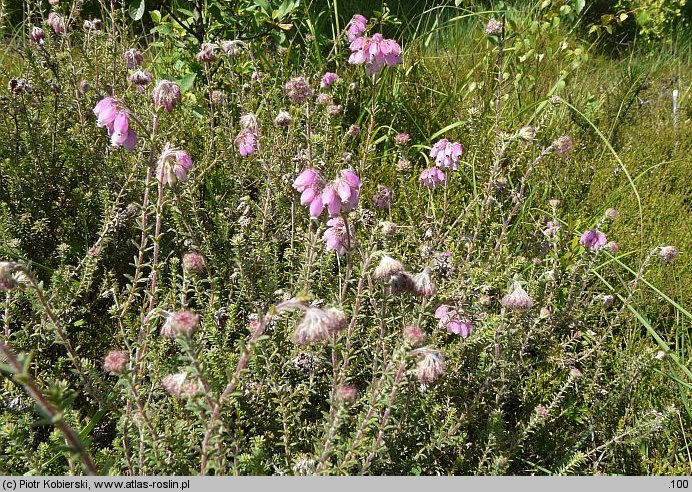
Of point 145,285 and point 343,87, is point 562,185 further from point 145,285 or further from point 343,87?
point 145,285

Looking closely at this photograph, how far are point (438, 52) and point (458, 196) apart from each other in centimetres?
226

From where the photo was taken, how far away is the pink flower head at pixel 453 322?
1997 mm

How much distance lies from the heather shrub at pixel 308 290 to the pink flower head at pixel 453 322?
0.01 metres

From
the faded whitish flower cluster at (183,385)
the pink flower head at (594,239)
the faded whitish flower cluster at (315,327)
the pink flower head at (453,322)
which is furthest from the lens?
the pink flower head at (594,239)

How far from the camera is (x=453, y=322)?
6.57 ft

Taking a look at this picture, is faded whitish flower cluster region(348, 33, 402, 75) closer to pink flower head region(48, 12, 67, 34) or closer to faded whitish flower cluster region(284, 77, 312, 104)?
faded whitish flower cluster region(284, 77, 312, 104)

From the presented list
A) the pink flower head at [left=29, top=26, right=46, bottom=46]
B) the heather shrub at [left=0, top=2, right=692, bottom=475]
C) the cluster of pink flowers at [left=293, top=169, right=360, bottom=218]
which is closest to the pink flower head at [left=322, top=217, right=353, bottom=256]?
the heather shrub at [left=0, top=2, right=692, bottom=475]

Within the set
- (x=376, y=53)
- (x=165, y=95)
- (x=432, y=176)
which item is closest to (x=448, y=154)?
(x=432, y=176)

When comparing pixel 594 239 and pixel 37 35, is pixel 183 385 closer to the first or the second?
pixel 594 239

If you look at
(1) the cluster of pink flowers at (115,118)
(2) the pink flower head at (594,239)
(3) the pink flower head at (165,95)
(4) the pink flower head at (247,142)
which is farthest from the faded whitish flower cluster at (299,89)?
(2) the pink flower head at (594,239)

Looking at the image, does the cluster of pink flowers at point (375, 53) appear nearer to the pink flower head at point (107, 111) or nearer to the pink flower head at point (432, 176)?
the pink flower head at point (432, 176)

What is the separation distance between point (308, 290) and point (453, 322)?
20.1 inches

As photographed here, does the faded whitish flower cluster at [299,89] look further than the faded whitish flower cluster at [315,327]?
Yes

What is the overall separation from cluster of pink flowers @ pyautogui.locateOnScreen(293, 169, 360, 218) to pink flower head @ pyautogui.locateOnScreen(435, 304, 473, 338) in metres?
0.55
